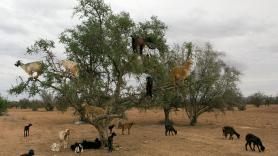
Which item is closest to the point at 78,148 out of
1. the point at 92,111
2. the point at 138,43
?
the point at 92,111

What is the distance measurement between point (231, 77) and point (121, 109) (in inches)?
665

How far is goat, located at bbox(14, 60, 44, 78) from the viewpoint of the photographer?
57.6 ft

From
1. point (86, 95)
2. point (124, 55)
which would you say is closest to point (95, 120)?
point (86, 95)

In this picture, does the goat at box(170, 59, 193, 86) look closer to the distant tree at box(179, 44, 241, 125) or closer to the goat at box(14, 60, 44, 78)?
the goat at box(14, 60, 44, 78)

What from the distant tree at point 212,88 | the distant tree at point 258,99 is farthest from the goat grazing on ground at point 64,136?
the distant tree at point 258,99

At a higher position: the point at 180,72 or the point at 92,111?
the point at 180,72

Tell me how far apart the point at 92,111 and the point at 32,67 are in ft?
10.7

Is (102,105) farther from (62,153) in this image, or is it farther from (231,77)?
(231,77)

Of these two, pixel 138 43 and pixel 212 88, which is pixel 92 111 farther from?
pixel 212 88

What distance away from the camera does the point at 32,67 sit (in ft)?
58.4

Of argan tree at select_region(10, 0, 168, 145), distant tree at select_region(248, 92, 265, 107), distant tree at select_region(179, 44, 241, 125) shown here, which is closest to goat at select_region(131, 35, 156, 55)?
argan tree at select_region(10, 0, 168, 145)

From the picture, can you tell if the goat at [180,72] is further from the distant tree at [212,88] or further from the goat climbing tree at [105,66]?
the distant tree at [212,88]

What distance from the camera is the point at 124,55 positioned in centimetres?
1939

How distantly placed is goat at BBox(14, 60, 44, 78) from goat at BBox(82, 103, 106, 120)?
2.44 meters
